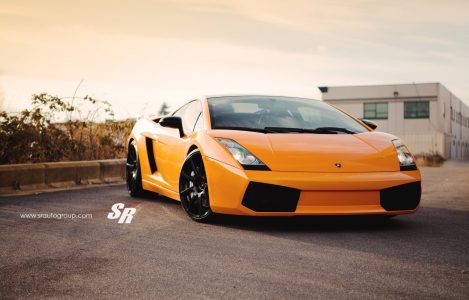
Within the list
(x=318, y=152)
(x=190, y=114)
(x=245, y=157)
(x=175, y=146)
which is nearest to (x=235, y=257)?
(x=245, y=157)

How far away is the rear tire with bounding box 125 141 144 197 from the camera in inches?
329

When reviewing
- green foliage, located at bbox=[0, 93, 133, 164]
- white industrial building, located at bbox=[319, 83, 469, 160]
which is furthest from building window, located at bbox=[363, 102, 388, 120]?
green foliage, located at bbox=[0, 93, 133, 164]

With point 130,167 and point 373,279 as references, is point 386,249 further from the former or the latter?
point 130,167

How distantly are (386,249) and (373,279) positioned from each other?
3.42 feet

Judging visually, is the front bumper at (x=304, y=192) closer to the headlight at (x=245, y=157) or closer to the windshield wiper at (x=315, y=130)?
the headlight at (x=245, y=157)

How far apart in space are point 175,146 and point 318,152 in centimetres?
180

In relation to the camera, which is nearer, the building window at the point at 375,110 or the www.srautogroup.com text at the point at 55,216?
the www.srautogroup.com text at the point at 55,216

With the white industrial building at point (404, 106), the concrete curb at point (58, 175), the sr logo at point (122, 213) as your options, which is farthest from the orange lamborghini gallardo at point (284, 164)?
the white industrial building at point (404, 106)

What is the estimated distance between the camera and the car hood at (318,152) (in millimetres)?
5652

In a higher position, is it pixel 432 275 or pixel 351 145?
pixel 351 145

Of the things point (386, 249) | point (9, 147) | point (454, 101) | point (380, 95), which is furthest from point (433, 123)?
point (386, 249)

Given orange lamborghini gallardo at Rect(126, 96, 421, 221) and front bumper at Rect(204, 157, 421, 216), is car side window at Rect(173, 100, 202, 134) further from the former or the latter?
front bumper at Rect(204, 157, 421, 216)

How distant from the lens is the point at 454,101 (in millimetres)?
59469

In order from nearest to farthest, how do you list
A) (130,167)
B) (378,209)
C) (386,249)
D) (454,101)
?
(386,249) → (378,209) → (130,167) → (454,101)
